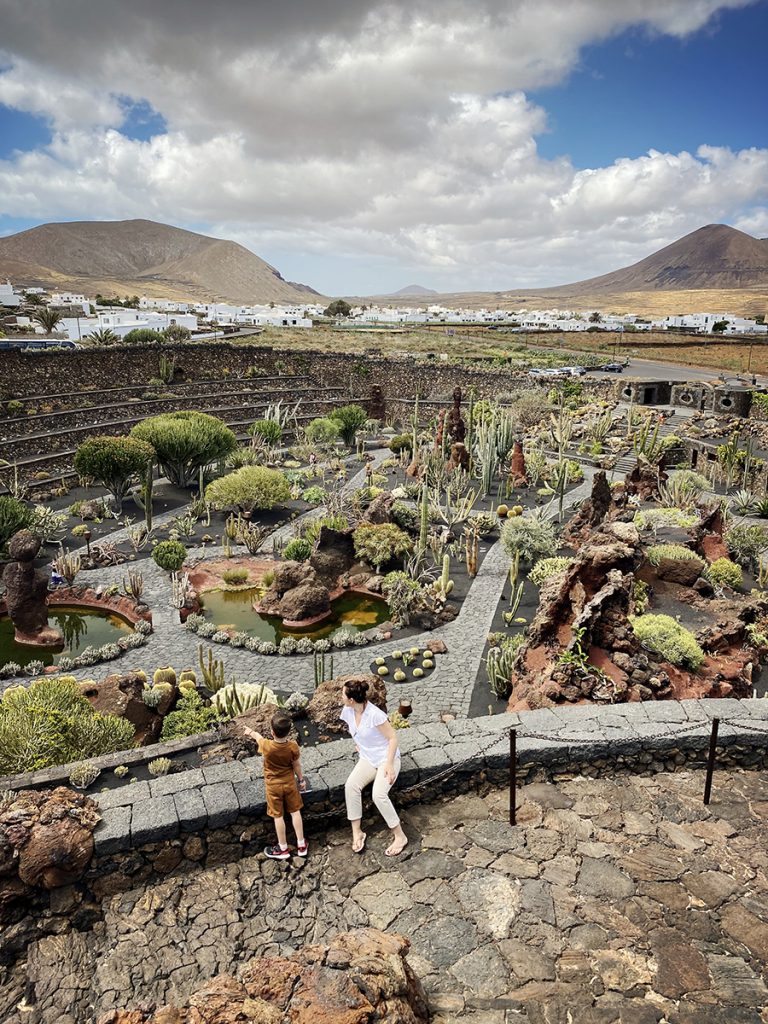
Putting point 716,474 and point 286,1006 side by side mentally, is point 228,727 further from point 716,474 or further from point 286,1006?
point 716,474

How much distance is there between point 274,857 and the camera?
4844mm

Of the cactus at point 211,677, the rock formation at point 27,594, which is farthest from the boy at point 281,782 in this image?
the rock formation at point 27,594

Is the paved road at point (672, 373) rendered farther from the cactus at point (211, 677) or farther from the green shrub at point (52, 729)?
the green shrub at point (52, 729)

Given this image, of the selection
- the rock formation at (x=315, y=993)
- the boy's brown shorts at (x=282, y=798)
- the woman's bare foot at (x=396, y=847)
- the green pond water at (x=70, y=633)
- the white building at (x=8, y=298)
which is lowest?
the green pond water at (x=70, y=633)

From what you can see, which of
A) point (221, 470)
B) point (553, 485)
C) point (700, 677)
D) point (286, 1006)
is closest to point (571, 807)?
point (286, 1006)

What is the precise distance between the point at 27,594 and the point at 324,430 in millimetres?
17811

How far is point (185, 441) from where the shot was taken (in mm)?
21797

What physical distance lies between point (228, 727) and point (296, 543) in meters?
8.08

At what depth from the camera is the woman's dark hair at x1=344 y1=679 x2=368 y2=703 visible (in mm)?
4812

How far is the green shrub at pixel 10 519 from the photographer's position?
48.9ft

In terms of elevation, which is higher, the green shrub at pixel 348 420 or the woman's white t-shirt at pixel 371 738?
the woman's white t-shirt at pixel 371 738

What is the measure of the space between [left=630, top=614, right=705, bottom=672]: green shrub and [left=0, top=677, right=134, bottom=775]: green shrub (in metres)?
6.78

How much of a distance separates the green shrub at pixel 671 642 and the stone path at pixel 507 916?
3353mm

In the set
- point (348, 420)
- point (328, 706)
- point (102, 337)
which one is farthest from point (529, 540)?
point (102, 337)
